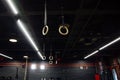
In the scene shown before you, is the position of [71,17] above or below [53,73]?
above

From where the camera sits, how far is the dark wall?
15.8 metres

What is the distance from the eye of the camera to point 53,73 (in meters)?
15.9

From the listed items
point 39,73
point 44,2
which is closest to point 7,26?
point 44,2

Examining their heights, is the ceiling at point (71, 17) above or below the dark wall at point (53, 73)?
above

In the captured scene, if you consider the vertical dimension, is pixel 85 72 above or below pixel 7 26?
below

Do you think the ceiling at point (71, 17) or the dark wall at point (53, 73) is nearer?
the ceiling at point (71, 17)

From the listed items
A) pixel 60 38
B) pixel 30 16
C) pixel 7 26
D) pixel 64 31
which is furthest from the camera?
pixel 60 38

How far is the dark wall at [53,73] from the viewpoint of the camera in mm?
15781

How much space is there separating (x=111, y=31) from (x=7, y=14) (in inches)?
196

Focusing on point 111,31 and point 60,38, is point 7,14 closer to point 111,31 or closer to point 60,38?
point 60,38

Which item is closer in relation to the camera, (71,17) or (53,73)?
(71,17)

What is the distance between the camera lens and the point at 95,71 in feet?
52.6

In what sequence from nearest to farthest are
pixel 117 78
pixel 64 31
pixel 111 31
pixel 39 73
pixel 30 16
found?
pixel 64 31 < pixel 30 16 < pixel 111 31 < pixel 117 78 < pixel 39 73

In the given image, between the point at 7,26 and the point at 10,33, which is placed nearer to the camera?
the point at 7,26
